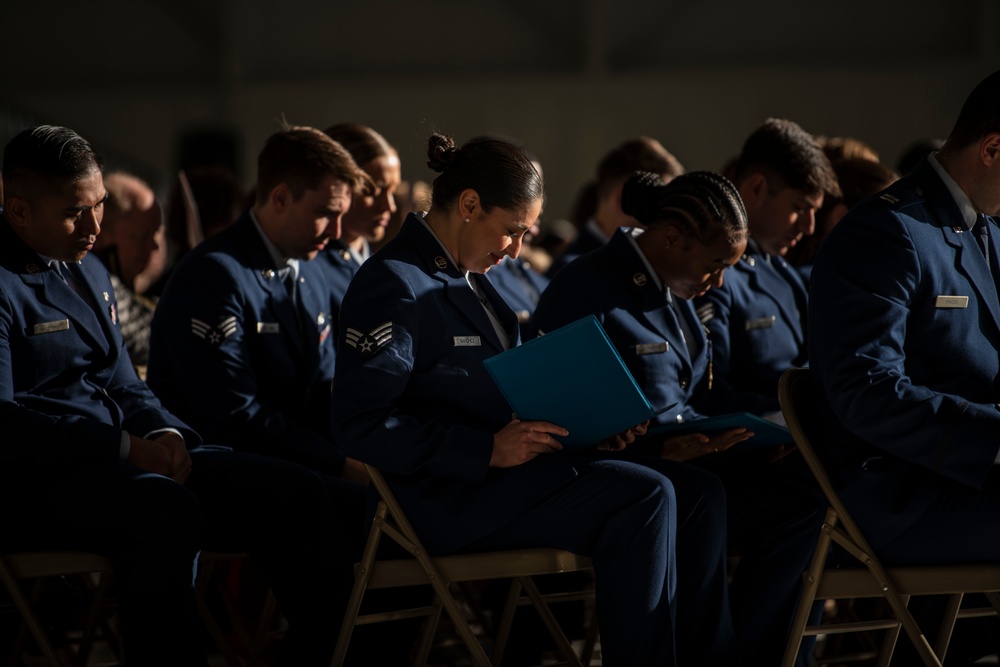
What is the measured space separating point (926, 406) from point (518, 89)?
9.81 metres

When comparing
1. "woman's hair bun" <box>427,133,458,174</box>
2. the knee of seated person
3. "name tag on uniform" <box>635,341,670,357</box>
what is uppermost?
"woman's hair bun" <box>427,133,458,174</box>

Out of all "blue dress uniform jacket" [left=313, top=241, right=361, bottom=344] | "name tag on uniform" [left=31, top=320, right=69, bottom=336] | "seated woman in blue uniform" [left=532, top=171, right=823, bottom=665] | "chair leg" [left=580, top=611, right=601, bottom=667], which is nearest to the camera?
"name tag on uniform" [left=31, top=320, right=69, bottom=336]

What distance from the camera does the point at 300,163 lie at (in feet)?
10.6

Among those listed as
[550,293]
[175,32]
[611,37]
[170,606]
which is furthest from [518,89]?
[170,606]

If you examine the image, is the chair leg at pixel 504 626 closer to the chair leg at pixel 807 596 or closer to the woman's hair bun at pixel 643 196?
the chair leg at pixel 807 596

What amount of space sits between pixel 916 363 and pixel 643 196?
995mm

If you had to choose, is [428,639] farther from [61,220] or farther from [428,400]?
[61,220]

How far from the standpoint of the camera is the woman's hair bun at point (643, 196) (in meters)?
3.05

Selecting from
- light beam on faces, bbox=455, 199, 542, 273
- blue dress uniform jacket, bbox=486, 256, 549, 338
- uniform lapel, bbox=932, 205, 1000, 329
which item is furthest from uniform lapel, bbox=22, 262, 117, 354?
uniform lapel, bbox=932, 205, 1000, 329

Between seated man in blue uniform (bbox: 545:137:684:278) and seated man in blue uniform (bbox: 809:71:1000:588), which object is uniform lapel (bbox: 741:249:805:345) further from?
seated man in blue uniform (bbox: 809:71:1000:588)

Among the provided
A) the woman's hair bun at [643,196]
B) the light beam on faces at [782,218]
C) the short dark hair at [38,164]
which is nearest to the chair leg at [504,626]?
the woman's hair bun at [643,196]

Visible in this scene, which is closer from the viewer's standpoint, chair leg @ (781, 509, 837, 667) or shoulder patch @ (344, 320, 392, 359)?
chair leg @ (781, 509, 837, 667)

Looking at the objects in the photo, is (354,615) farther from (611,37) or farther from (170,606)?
(611,37)

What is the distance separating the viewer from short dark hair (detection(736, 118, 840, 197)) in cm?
355
